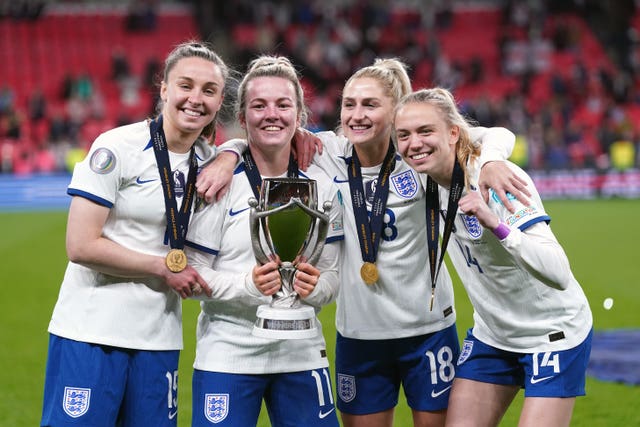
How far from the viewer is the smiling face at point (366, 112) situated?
12.9 ft

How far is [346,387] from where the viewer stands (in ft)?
13.4

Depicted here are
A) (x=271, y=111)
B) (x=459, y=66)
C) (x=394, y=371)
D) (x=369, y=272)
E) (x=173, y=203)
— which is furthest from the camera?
(x=459, y=66)

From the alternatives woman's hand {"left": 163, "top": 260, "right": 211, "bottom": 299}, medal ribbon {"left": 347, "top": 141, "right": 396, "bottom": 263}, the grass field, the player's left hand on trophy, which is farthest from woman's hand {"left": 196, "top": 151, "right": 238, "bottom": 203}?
the grass field

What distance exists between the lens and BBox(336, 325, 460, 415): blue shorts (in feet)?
13.1

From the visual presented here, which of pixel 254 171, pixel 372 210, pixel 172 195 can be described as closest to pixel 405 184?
pixel 372 210

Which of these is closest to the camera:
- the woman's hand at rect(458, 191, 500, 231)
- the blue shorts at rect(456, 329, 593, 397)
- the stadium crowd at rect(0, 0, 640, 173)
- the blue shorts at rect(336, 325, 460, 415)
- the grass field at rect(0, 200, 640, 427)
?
the woman's hand at rect(458, 191, 500, 231)

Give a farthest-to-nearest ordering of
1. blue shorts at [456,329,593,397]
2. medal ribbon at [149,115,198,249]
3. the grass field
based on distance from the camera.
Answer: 1. the grass field
2. blue shorts at [456,329,593,397]
3. medal ribbon at [149,115,198,249]

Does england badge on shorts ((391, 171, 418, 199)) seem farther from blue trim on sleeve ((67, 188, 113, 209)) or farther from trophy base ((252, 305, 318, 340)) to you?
blue trim on sleeve ((67, 188, 113, 209))

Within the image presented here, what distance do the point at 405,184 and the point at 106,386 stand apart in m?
1.54

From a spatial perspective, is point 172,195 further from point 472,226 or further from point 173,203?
point 472,226

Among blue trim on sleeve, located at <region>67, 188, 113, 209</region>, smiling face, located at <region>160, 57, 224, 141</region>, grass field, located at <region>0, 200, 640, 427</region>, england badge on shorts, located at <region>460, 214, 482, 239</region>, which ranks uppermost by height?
smiling face, located at <region>160, 57, 224, 141</region>

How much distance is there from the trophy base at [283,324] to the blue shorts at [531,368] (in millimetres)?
851

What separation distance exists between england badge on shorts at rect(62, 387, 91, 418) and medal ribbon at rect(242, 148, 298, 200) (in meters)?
1.00

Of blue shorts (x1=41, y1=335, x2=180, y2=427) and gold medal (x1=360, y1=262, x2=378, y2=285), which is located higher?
gold medal (x1=360, y1=262, x2=378, y2=285)
